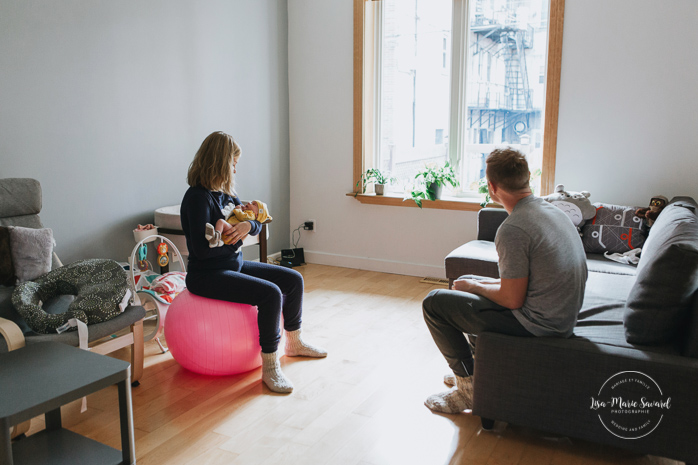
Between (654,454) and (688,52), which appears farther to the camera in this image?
(688,52)

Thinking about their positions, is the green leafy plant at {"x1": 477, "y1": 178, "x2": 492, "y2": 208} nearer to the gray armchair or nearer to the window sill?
the window sill

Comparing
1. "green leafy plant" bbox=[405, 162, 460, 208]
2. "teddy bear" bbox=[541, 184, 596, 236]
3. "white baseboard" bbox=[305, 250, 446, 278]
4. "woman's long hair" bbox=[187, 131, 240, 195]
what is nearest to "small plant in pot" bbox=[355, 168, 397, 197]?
"green leafy plant" bbox=[405, 162, 460, 208]

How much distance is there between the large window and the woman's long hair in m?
2.21

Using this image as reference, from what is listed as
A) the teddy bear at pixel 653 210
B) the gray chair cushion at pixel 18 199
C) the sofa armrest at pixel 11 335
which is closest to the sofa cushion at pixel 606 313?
the teddy bear at pixel 653 210

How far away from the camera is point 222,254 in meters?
2.72

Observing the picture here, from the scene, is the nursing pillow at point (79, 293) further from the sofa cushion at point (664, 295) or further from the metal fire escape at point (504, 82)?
the metal fire escape at point (504, 82)

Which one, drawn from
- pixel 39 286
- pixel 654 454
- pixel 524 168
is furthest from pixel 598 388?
pixel 39 286

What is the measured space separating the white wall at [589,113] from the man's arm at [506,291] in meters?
2.16

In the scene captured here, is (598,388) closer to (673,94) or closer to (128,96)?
(673,94)

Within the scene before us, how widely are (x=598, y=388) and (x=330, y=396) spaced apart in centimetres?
114

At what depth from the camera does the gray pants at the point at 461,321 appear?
2.17 m

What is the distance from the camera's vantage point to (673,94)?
3682 millimetres

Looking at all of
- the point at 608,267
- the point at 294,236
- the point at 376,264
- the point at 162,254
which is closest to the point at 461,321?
the point at 608,267

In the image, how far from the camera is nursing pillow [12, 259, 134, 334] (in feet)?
7.59
